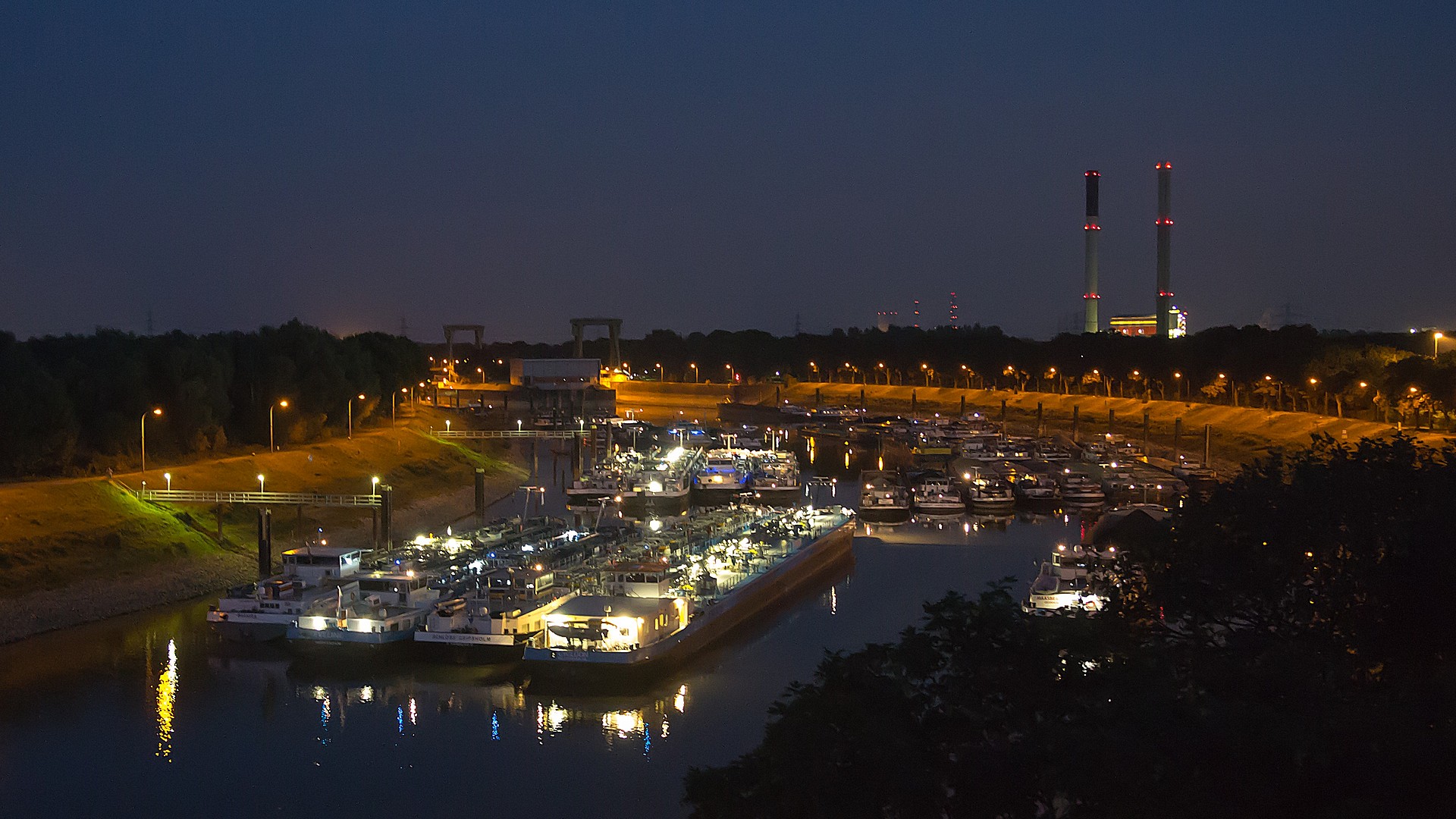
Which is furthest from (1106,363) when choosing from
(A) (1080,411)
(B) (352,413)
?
(B) (352,413)

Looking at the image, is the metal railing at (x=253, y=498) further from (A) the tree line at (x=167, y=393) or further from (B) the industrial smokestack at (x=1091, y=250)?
(B) the industrial smokestack at (x=1091, y=250)

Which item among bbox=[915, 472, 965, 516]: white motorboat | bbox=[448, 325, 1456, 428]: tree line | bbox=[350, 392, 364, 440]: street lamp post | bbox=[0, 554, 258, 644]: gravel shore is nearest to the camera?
bbox=[0, 554, 258, 644]: gravel shore

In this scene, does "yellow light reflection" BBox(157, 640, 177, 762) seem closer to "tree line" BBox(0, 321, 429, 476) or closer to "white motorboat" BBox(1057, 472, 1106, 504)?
"tree line" BBox(0, 321, 429, 476)

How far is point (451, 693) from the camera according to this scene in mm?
15898

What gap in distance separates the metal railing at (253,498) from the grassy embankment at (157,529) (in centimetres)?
27

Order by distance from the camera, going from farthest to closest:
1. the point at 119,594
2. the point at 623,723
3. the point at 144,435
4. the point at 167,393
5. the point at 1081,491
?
the point at 1081,491, the point at 167,393, the point at 144,435, the point at 119,594, the point at 623,723

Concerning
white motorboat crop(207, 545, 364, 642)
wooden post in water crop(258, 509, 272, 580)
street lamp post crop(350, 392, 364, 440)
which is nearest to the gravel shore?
wooden post in water crop(258, 509, 272, 580)

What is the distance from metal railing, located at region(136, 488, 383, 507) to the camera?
24203 mm

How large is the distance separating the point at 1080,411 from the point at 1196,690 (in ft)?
192

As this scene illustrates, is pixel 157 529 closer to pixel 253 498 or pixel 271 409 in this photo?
pixel 253 498

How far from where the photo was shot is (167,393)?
102 ft

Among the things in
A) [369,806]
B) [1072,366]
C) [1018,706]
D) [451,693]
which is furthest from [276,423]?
[1072,366]

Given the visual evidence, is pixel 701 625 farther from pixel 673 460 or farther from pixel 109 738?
pixel 673 460

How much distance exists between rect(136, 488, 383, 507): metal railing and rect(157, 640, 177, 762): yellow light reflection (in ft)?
21.2
